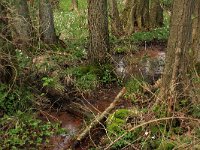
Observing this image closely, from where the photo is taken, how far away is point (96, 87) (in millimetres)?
10641

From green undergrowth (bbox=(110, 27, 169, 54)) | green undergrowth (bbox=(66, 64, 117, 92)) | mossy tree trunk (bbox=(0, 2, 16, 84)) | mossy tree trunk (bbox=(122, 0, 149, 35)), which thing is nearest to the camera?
mossy tree trunk (bbox=(0, 2, 16, 84))

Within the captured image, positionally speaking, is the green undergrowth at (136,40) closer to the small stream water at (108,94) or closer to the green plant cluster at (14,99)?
the small stream water at (108,94)

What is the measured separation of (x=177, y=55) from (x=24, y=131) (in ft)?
12.2

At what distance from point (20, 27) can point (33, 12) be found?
5.80 ft

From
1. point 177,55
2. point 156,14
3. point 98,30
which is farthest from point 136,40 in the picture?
point 177,55

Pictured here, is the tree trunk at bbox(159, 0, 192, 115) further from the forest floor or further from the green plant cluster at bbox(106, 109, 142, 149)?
the forest floor

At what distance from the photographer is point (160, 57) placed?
13562 mm

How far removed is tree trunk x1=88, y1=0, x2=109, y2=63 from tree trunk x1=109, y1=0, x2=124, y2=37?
189 inches

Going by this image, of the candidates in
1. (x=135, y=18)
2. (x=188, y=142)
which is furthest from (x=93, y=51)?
(x=135, y=18)

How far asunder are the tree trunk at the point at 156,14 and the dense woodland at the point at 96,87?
3721 millimetres

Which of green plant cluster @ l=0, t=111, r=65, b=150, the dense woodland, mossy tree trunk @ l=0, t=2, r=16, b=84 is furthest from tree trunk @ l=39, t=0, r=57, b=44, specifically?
green plant cluster @ l=0, t=111, r=65, b=150

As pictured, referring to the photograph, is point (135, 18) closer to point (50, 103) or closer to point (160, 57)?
point (160, 57)

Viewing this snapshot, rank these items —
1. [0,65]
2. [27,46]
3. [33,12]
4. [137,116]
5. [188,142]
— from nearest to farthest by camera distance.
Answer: [188,142] → [137,116] → [0,65] → [27,46] → [33,12]

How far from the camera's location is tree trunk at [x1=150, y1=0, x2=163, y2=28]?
58.3ft
